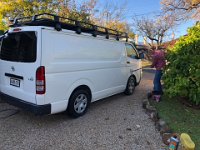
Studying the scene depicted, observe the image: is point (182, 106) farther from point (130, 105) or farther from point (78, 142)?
point (78, 142)

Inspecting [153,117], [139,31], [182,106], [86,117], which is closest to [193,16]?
[182,106]

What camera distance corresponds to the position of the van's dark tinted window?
3.67 m

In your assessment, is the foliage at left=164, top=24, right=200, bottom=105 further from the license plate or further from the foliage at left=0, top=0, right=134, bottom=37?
the foliage at left=0, top=0, right=134, bottom=37

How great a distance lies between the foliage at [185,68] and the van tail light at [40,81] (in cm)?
322

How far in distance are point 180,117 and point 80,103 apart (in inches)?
96.1

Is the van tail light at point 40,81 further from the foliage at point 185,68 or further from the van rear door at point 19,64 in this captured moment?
the foliage at point 185,68

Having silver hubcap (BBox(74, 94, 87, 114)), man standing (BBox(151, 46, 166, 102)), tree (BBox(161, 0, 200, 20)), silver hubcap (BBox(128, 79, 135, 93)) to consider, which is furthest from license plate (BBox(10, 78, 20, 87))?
tree (BBox(161, 0, 200, 20))

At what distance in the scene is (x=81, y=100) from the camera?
4641mm

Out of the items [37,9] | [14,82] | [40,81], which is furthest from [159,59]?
[37,9]

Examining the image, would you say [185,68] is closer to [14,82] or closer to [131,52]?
[131,52]

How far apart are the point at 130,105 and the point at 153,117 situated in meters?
1.12

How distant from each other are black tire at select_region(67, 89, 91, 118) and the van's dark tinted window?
130 cm

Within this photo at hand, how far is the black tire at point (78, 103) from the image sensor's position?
4.34 m

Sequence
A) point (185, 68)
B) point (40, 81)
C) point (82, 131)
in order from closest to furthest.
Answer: point (40, 81) → point (82, 131) → point (185, 68)
